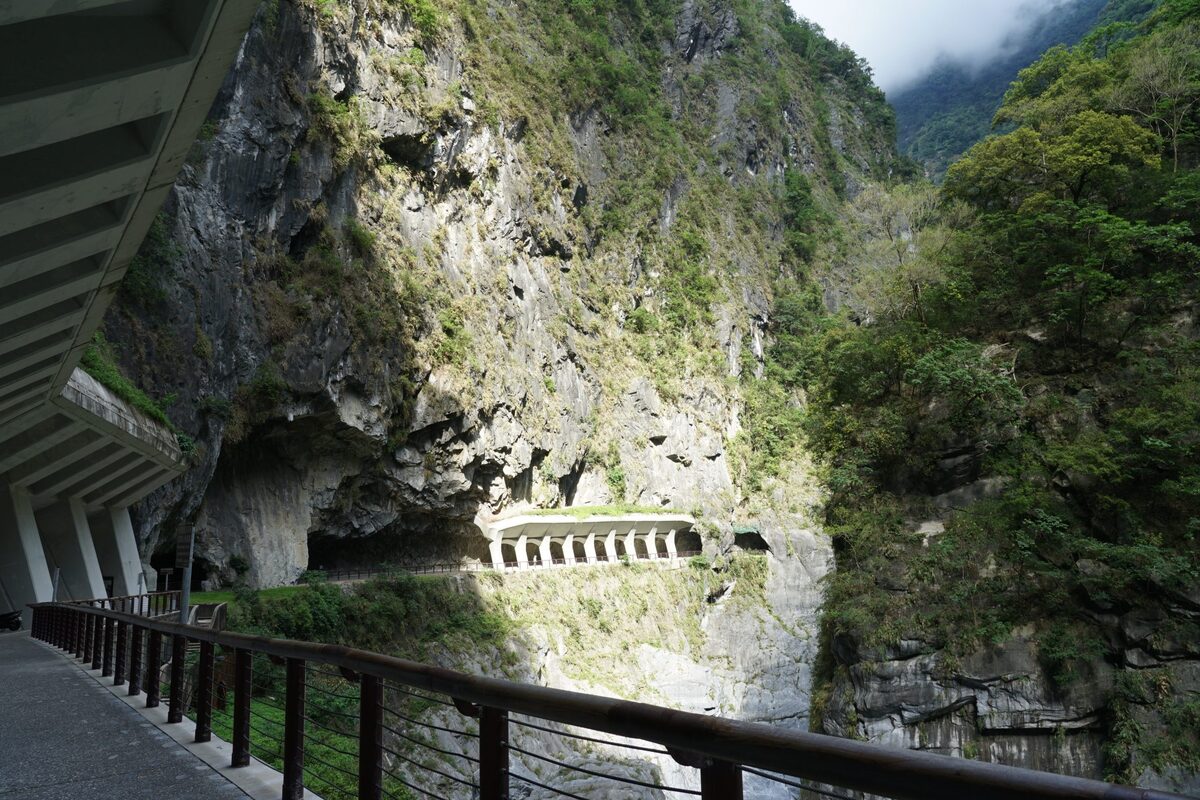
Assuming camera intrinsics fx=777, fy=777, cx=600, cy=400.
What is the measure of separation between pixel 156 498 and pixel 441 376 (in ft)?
41.7

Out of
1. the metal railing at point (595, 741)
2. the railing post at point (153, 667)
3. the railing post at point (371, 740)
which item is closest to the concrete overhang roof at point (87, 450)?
the railing post at point (153, 667)

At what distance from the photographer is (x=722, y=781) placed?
2062 millimetres

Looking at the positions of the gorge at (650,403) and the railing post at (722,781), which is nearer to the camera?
the railing post at (722,781)

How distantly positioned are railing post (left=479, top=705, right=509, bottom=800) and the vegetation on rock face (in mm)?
16339

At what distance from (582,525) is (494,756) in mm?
38129

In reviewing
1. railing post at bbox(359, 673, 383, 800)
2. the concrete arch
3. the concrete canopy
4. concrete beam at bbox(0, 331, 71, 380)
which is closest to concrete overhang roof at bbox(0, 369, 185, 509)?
the concrete canopy

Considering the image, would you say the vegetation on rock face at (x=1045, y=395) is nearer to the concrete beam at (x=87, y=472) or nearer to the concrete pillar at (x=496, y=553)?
the concrete pillar at (x=496, y=553)

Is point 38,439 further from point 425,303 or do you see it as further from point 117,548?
point 425,303

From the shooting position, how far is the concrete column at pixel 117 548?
21.5 metres

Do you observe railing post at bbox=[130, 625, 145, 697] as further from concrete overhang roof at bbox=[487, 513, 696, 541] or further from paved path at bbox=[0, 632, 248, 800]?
concrete overhang roof at bbox=[487, 513, 696, 541]

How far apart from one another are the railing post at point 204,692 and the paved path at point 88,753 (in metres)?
0.19

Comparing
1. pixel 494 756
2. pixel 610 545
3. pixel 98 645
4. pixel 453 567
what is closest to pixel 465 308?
pixel 453 567

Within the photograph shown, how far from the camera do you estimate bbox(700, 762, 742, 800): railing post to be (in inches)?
80.8

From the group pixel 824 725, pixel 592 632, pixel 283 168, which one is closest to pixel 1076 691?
pixel 824 725
